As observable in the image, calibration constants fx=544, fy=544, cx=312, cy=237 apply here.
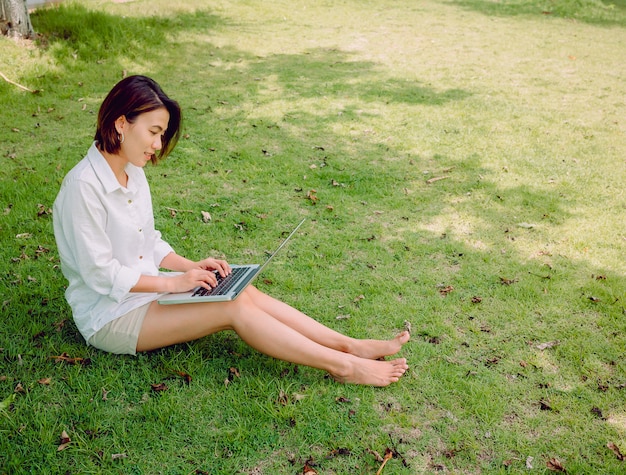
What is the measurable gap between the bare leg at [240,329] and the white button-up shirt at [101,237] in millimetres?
159

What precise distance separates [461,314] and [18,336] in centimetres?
282

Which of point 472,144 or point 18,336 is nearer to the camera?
point 18,336

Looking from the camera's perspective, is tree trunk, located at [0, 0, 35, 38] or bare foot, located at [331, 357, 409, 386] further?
tree trunk, located at [0, 0, 35, 38]

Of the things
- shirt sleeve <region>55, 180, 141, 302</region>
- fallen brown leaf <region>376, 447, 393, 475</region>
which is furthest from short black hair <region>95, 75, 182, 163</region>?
fallen brown leaf <region>376, 447, 393, 475</region>

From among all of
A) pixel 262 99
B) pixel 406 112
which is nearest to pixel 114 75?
pixel 262 99

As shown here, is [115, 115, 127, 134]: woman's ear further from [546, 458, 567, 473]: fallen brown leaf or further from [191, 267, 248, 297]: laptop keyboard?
[546, 458, 567, 473]: fallen brown leaf

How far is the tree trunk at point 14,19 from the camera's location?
799 centimetres

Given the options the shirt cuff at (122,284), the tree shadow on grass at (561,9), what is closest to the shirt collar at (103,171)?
the shirt cuff at (122,284)

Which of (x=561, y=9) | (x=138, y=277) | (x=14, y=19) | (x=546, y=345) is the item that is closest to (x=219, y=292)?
(x=138, y=277)

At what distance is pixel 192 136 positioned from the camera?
20.7 ft

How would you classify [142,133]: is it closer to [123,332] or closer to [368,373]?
[123,332]

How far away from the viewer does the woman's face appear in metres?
2.63

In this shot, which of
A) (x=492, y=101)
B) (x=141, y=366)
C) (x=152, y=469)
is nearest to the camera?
(x=152, y=469)

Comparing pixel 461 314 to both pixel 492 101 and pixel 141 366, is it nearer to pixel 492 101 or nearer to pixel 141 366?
pixel 141 366
